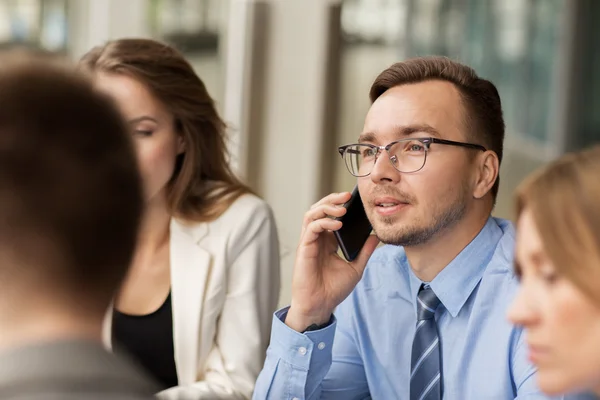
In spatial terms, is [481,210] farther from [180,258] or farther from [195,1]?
[195,1]

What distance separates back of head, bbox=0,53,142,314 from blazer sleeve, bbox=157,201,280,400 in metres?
1.26

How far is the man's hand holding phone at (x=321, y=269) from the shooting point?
199cm

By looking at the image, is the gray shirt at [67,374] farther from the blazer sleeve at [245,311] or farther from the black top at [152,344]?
the black top at [152,344]

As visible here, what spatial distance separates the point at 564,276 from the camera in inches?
42.2

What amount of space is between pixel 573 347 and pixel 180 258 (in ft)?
4.93

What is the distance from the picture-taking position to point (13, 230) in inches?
33.4

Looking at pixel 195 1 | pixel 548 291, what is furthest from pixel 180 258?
pixel 195 1

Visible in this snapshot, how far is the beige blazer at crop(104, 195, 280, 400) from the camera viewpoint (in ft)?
7.47

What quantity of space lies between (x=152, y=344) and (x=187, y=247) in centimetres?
30

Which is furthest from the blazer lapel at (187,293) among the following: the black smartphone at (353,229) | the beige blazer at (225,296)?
the black smartphone at (353,229)

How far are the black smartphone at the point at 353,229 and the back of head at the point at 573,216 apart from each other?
3.35 ft

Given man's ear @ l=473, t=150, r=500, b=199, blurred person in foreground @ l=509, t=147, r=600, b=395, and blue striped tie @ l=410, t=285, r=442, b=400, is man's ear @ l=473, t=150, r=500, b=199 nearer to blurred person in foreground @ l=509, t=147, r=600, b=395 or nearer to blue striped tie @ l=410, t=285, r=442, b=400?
blue striped tie @ l=410, t=285, r=442, b=400

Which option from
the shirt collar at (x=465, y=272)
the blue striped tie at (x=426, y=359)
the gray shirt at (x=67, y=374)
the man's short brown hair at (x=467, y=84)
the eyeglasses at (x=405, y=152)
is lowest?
the blue striped tie at (x=426, y=359)

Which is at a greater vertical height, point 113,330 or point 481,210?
point 481,210
